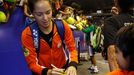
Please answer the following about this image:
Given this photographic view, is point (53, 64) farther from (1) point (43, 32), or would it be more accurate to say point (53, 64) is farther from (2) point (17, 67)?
(2) point (17, 67)

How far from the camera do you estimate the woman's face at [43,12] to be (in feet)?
6.97

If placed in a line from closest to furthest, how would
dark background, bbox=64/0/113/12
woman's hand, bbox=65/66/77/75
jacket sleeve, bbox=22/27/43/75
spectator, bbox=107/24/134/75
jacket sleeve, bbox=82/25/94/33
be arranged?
spectator, bbox=107/24/134/75, woman's hand, bbox=65/66/77/75, jacket sleeve, bbox=22/27/43/75, jacket sleeve, bbox=82/25/94/33, dark background, bbox=64/0/113/12

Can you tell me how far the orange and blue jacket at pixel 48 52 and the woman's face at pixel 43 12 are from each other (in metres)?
0.11

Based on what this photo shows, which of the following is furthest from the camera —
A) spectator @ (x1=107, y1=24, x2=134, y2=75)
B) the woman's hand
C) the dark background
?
the dark background

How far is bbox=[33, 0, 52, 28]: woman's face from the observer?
212 cm

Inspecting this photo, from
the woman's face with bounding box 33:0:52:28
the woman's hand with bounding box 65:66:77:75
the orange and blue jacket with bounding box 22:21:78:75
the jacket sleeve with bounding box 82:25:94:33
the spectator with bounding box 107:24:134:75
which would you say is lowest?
the jacket sleeve with bounding box 82:25:94:33

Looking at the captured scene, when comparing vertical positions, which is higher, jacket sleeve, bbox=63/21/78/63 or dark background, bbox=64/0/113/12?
jacket sleeve, bbox=63/21/78/63

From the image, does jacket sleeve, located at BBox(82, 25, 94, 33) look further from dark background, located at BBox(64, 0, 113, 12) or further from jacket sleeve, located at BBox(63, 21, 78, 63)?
dark background, located at BBox(64, 0, 113, 12)

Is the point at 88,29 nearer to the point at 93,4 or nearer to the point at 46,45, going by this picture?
the point at 46,45

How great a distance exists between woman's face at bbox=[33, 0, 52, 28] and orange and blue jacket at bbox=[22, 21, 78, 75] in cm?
11

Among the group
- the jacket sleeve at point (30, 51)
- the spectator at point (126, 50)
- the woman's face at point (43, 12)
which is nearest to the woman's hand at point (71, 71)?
the jacket sleeve at point (30, 51)

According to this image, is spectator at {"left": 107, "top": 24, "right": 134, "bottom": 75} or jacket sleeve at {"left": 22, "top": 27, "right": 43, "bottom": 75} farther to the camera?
jacket sleeve at {"left": 22, "top": 27, "right": 43, "bottom": 75}

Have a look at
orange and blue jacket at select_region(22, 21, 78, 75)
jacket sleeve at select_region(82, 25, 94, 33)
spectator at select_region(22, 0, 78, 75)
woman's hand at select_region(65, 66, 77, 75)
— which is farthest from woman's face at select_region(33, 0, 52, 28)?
jacket sleeve at select_region(82, 25, 94, 33)

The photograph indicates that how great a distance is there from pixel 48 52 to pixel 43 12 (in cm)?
31
